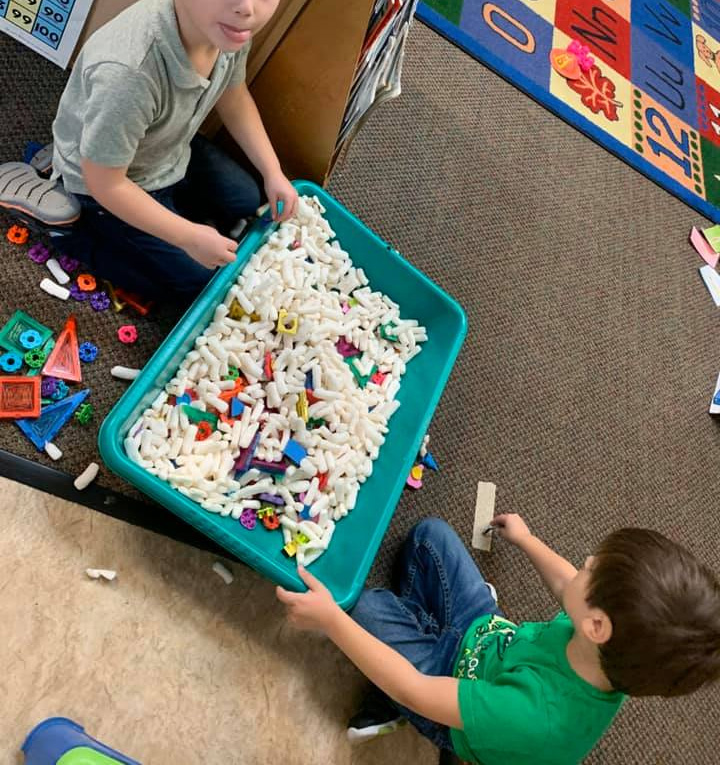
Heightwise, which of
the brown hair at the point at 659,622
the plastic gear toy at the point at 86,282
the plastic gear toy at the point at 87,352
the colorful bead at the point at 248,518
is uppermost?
the brown hair at the point at 659,622

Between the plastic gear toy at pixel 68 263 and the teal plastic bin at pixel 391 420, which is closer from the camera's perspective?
the teal plastic bin at pixel 391 420

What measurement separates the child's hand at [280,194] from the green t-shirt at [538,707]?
695mm

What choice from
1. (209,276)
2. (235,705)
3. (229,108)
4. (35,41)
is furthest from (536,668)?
(35,41)

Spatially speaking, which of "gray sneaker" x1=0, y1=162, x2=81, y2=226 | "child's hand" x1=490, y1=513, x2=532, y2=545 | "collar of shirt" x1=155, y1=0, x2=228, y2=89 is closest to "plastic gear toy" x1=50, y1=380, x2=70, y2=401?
"gray sneaker" x1=0, y1=162, x2=81, y2=226

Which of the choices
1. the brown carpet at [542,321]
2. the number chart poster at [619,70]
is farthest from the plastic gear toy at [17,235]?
the number chart poster at [619,70]

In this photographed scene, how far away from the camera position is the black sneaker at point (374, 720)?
38.7 inches

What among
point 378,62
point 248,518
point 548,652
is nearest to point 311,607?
point 248,518

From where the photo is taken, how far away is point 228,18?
28.0 inches

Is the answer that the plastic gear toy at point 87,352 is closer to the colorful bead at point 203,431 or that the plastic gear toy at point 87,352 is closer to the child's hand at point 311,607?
the colorful bead at point 203,431

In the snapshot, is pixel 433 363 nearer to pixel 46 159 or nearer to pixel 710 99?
pixel 46 159

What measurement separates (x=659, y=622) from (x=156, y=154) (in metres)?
0.80

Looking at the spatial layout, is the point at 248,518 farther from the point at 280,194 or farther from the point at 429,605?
the point at 280,194

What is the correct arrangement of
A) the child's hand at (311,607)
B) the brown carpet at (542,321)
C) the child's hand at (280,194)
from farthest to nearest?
the brown carpet at (542,321) < the child's hand at (280,194) < the child's hand at (311,607)

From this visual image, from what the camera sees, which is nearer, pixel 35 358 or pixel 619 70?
pixel 35 358
